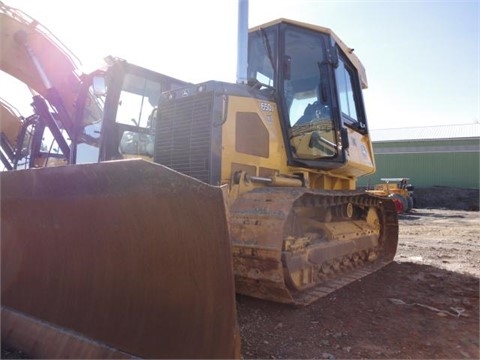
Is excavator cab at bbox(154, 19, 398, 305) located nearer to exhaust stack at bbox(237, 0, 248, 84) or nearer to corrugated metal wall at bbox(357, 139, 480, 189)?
exhaust stack at bbox(237, 0, 248, 84)

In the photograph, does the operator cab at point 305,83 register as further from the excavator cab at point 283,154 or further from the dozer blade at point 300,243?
the dozer blade at point 300,243

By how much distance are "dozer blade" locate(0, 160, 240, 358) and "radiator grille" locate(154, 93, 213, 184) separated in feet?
4.30

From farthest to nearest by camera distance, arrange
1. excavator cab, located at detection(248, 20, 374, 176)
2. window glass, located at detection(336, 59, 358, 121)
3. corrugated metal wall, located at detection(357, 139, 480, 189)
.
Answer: corrugated metal wall, located at detection(357, 139, 480, 189) < window glass, located at detection(336, 59, 358, 121) < excavator cab, located at detection(248, 20, 374, 176)

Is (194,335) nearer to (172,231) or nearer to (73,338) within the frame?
(172,231)

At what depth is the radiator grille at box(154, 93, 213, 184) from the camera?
157 inches

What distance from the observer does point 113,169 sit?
98.0 inches

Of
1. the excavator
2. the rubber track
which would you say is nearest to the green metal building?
the rubber track

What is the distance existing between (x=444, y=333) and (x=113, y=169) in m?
2.88

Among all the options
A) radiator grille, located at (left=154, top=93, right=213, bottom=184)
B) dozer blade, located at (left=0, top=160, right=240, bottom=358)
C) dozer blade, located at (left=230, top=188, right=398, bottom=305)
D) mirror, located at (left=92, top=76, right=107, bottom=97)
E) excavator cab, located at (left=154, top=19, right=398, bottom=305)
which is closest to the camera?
dozer blade, located at (left=0, top=160, right=240, bottom=358)

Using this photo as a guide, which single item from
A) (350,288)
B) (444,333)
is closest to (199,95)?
(350,288)

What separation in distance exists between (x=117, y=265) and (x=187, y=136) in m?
1.69

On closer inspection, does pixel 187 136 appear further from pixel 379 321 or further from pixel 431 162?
pixel 431 162

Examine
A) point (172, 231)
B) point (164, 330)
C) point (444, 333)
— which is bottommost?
point (444, 333)

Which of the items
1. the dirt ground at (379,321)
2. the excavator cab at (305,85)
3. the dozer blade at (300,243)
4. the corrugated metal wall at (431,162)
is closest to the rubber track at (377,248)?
the dozer blade at (300,243)
